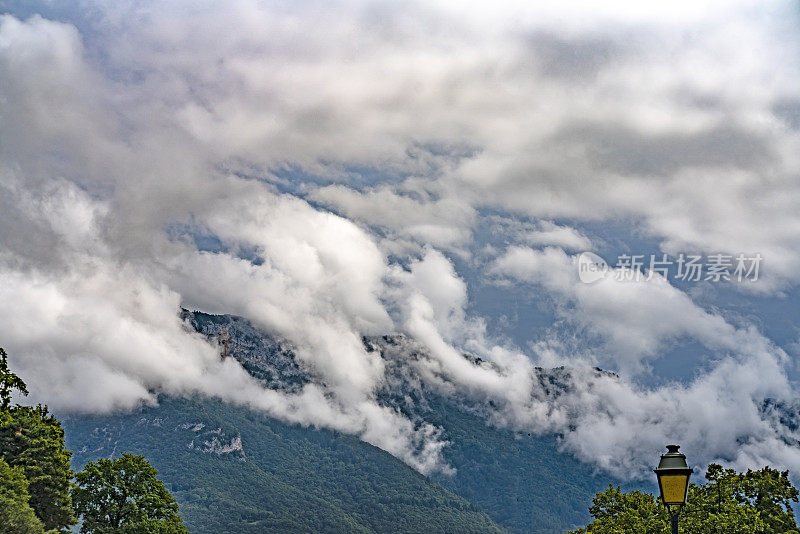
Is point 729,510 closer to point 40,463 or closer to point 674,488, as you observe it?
point 674,488

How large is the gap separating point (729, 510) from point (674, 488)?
36033 millimetres

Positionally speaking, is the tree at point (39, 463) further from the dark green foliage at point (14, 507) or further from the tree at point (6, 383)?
the tree at point (6, 383)

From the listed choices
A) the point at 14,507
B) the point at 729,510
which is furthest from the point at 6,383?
the point at 729,510

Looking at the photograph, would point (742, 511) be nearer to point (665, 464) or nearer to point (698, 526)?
point (698, 526)

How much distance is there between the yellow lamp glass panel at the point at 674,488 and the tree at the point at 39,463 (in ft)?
152

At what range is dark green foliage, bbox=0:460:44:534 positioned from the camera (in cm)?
4631

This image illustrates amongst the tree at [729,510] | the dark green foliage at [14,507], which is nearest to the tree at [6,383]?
the dark green foliage at [14,507]

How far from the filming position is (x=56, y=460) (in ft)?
184

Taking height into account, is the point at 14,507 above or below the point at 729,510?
below

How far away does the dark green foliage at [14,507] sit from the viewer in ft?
152

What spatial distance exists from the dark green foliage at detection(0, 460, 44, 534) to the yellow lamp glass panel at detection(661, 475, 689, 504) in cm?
4167

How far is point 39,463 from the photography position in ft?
180

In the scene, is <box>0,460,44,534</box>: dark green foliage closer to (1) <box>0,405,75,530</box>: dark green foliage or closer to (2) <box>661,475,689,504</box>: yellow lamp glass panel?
(1) <box>0,405,75,530</box>: dark green foliage

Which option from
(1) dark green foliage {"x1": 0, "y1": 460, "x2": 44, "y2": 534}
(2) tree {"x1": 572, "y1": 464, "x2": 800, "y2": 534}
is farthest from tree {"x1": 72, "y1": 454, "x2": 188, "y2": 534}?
(2) tree {"x1": 572, "y1": 464, "x2": 800, "y2": 534}
